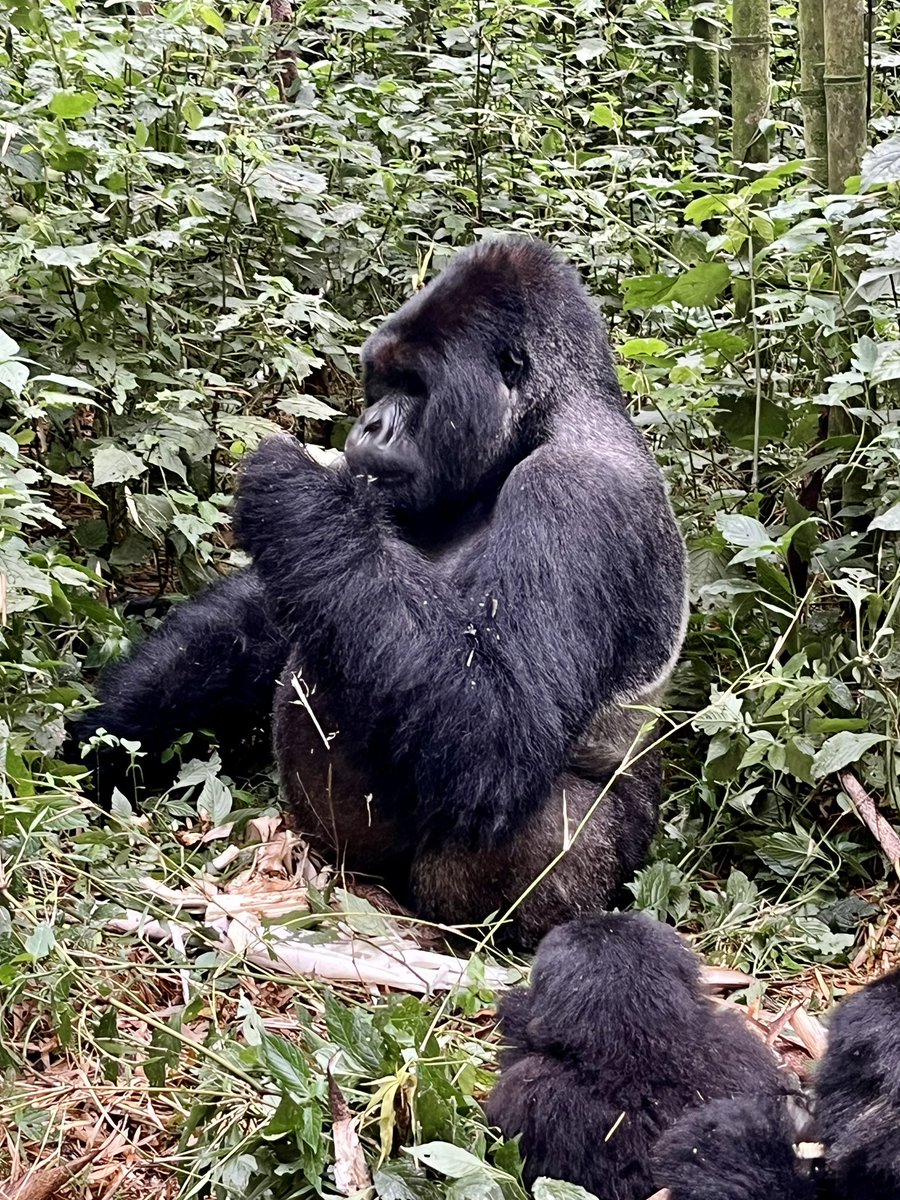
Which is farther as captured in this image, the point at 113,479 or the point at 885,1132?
the point at 113,479

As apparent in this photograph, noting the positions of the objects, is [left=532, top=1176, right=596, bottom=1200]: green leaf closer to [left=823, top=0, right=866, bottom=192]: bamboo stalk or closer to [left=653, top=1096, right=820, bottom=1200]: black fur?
[left=653, top=1096, right=820, bottom=1200]: black fur

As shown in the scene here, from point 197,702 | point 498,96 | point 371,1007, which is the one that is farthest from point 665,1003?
point 498,96

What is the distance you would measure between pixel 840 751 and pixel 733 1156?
1573mm

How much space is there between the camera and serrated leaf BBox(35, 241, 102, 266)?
13.2ft

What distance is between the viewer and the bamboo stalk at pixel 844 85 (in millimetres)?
4473

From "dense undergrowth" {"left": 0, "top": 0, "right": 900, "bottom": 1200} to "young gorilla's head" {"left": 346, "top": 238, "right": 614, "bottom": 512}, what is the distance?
648 millimetres

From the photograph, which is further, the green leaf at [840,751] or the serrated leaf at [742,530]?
the serrated leaf at [742,530]

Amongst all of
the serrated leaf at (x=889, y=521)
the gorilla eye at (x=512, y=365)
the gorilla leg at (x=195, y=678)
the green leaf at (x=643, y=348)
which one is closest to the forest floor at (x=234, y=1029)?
the gorilla leg at (x=195, y=678)

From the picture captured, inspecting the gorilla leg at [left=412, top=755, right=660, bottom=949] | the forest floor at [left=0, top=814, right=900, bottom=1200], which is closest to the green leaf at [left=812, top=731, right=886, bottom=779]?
the forest floor at [left=0, top=814, right=900, bottom=1200]

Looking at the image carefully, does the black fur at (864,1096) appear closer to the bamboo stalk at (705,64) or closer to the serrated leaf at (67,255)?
the serrated leaf at (67,255)

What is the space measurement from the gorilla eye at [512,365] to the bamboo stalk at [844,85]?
1.42m

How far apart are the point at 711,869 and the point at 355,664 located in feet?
4.36

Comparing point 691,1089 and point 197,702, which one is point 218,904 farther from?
point 691,1089

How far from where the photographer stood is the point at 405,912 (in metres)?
3.73
